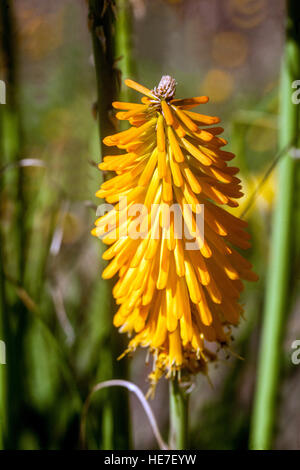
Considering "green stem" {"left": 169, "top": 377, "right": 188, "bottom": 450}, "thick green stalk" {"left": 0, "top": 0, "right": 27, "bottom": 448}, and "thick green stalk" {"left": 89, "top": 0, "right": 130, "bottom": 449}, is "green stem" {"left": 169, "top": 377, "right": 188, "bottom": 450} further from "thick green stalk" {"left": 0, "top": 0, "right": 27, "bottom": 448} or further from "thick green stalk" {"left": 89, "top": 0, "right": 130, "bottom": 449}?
"thick green stalk" {"left": 0, "top": 0, "right": 27, "bottom": 448}

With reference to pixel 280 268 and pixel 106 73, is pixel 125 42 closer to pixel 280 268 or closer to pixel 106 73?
pixel 106 73

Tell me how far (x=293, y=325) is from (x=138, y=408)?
0.51 meters

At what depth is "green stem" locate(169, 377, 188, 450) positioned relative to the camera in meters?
0.56

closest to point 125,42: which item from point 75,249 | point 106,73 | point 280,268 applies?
point 106,73

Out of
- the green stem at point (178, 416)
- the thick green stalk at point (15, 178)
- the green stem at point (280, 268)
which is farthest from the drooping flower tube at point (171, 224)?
the thick green stalk at point (15, 178)

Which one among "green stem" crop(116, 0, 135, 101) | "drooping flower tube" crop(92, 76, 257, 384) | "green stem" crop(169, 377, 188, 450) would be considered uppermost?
"green stem" crop(116, 0, 135, 101)

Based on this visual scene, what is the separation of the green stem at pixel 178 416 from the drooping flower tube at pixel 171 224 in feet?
0.15

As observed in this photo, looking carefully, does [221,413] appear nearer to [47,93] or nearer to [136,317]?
[136,317]

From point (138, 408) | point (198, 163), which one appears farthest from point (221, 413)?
point (198, 163)

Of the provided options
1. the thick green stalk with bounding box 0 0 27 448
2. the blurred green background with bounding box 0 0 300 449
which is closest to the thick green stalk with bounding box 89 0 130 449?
the blurred green background with bounding box 0 0 300 449

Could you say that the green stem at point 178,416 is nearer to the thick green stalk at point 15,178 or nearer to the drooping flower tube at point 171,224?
the drooping flower tube at point 171,224

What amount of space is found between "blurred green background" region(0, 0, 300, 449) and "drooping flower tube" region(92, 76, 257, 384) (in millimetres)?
102

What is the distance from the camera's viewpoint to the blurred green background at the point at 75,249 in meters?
0.76

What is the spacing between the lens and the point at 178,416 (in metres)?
0.57
